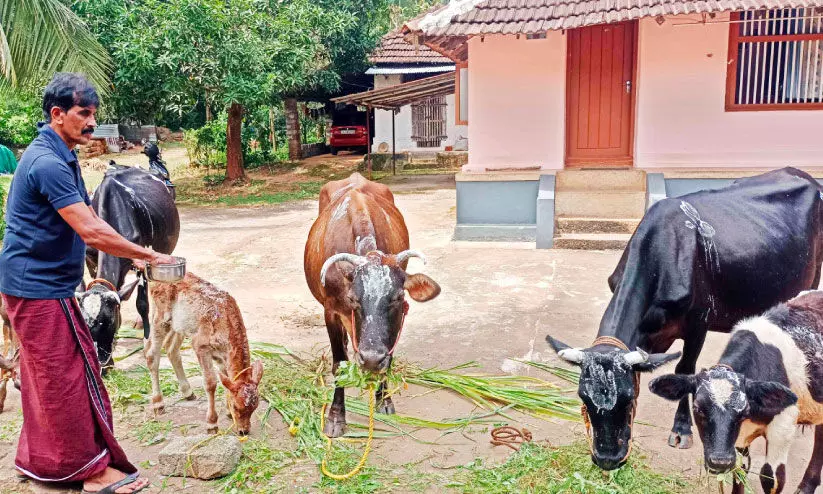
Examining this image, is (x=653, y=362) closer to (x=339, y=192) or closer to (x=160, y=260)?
(x=160, y=260)

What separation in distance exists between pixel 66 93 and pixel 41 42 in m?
9.35

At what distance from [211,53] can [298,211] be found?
3.78 metres

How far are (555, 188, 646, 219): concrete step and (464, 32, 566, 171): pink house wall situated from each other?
26.5 inches

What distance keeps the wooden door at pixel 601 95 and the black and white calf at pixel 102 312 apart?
27.7 ft

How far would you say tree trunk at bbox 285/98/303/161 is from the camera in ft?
74.5

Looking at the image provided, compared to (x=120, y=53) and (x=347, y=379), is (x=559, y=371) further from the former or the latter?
(x=120, y=53)

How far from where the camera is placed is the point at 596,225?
10656 mm

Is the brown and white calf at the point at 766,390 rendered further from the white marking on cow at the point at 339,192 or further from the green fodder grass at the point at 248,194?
the green fodder grass at the point at 248,194

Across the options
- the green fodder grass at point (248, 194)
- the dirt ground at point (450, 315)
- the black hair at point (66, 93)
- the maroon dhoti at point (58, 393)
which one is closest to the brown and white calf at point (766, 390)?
the dirt ground at point (450, 315)

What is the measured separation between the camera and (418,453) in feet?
14.8

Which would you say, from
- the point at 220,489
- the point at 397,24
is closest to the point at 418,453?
the point at 220,489

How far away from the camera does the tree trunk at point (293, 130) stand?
22.7 meters

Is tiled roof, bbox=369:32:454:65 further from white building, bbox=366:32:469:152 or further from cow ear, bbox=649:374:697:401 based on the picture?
cow ear, bbox=649:374:697:401

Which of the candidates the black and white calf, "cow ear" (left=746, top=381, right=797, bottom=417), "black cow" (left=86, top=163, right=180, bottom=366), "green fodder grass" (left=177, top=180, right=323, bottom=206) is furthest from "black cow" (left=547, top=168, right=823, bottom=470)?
"green fodder grass" (left=177, top=180, right=323, bottom=206)
